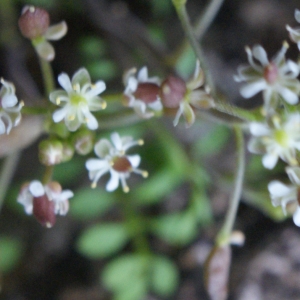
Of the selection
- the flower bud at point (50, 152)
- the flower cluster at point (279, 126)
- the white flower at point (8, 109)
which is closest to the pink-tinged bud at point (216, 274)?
the flower cluster at point (279, 126)

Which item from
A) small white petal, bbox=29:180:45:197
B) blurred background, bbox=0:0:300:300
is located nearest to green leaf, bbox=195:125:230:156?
blurred background, bbox=0:0:300:300

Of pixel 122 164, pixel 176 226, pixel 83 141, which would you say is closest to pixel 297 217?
pixel 122 164

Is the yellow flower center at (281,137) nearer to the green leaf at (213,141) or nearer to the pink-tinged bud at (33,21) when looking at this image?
the pink-tinged bud at (33,21)

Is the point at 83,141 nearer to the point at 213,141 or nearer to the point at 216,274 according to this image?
the point at 216,274

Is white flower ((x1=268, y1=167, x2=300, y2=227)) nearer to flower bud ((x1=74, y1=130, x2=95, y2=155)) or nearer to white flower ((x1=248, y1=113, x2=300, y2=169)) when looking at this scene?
white flower ((x1=248, y1=113, x2=300, y2=169))

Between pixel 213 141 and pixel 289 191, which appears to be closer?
pixel 289 191
